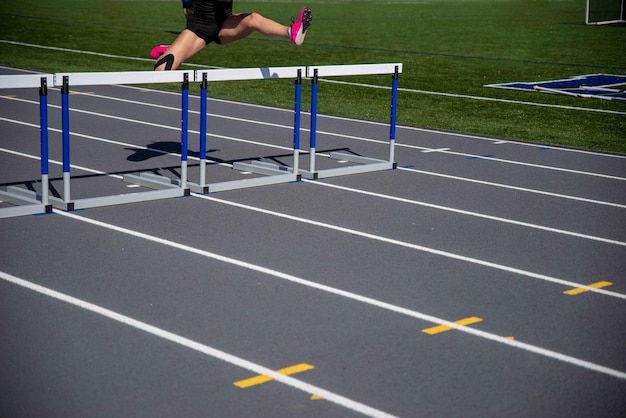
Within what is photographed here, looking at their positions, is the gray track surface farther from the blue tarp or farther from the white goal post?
the white goal post

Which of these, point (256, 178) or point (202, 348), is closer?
point (202, 348)

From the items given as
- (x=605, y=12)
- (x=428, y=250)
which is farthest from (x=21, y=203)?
(x=605, y=12)

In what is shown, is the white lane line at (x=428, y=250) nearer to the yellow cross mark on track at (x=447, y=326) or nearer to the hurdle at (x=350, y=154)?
the yellow cross mark on track at (x=447, y=326)

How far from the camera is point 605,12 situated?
35.8 meters

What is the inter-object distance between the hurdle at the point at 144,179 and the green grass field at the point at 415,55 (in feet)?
2.14

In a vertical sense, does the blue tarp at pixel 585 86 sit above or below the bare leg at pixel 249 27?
below

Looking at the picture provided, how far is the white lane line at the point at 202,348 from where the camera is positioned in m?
4.29

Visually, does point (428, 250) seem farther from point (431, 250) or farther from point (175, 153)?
point (175, 153)

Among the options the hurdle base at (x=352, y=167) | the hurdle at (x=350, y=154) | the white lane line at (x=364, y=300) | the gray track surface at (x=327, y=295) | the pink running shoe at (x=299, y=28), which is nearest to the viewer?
the gray track surface at (x=327, y=295)

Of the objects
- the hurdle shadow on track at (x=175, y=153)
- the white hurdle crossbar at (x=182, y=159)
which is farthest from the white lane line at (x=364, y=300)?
the hurdle shadow on track at (x=175, y=153)

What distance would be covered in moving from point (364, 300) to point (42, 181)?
3219mm

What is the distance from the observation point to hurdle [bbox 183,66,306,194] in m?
8.45

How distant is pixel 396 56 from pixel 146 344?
1801 cm

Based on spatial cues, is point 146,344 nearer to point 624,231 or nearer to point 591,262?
point 591,262
